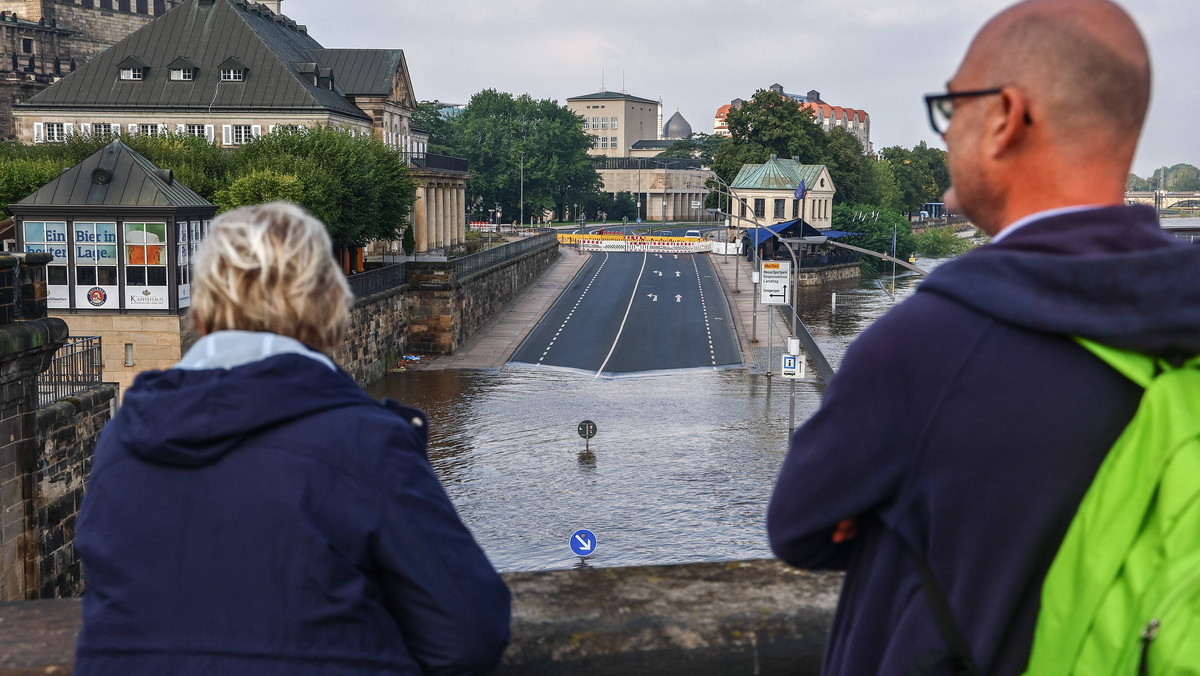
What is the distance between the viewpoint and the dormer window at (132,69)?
59.7 m

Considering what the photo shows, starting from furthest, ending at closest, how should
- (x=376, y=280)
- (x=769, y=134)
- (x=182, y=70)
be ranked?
(x=769, y=134)
(x=182, y=70)
(x=376, y=280)

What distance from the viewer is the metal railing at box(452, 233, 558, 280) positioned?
59950mm

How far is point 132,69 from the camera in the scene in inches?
2360

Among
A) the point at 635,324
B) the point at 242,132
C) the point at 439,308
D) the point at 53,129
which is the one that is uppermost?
the point at 53,129

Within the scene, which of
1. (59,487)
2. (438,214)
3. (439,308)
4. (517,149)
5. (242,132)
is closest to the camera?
(59,487)

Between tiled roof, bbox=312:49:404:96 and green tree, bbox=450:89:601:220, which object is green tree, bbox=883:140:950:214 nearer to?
green tree, bbox=450:89:601:220

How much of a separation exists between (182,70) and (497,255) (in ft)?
66.6

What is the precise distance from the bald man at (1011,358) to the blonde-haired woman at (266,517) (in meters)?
0.77

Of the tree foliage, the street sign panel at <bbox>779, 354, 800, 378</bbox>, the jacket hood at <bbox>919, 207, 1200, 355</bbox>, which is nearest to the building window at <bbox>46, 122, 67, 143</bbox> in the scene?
the tree foliage

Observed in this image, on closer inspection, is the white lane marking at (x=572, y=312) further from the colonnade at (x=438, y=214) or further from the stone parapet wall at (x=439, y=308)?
the colonnade at (x=438, y=214)

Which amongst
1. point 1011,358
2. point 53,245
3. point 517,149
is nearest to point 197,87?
point 53,245

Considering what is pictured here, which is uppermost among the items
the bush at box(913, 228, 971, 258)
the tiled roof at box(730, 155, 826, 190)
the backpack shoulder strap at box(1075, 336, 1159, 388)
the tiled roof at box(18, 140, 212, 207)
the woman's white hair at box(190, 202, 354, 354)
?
the tiled roof at box(730, 155, 826, 190)

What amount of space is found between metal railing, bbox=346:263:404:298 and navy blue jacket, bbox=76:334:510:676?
4471 cm

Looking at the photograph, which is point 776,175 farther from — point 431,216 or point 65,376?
point 65,376
